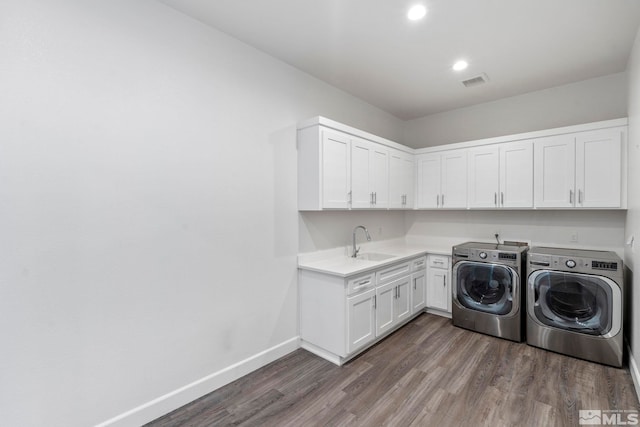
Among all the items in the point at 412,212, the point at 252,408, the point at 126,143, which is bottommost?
the point at 252,408

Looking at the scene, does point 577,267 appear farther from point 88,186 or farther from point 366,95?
point 88,186

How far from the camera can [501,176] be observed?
12.0ft

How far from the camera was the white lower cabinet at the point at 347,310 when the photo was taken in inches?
107

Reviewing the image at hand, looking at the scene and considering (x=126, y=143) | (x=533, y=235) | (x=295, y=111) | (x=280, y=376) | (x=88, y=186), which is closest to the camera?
(x=88, y=186)

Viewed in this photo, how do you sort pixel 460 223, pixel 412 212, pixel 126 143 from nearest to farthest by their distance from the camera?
pixel 126 143, pixel 460 223, pixel 412 212

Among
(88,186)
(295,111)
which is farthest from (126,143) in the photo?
(295,111)

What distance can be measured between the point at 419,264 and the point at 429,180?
4.10 ft

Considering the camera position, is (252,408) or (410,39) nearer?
(252,408)

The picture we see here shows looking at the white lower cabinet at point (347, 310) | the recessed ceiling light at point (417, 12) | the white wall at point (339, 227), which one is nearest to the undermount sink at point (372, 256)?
the white wall at point (339, 227)

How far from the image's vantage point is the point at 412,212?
4.84 m

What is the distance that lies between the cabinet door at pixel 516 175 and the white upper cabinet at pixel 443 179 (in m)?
0.45

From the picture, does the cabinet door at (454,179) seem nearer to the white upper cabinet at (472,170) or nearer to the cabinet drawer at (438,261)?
the white upper cabinet at (472,170)

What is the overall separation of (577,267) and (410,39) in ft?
8.73

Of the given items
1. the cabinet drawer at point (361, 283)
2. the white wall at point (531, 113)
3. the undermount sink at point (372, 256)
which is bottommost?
the cabinet drawer at point (361, 283)
